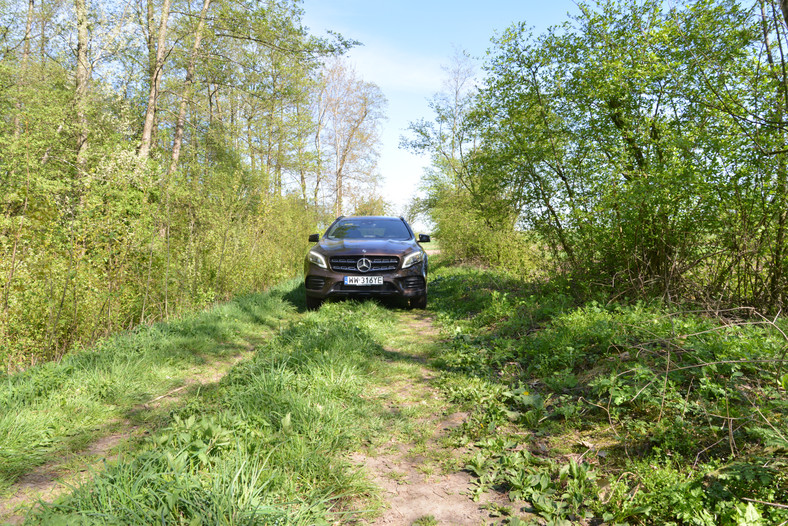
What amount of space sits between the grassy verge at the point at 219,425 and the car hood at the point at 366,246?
1.80m

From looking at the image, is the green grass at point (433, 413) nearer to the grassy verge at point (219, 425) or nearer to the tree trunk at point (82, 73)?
the grassy verge at point (219, 425)

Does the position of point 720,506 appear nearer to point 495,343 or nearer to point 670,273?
point 495,343

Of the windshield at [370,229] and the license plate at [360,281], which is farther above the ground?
the windshield at [370,229]

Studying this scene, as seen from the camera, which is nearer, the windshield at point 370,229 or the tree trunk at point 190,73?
the windshield at point 370,229

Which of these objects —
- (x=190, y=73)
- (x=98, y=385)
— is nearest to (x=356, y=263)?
(x=98, y=385)

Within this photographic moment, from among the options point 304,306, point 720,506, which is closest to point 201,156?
point 304,306

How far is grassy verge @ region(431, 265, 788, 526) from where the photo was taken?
76.4 inches

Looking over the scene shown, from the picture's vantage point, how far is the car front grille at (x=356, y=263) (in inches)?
262

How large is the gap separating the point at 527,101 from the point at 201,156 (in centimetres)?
1345

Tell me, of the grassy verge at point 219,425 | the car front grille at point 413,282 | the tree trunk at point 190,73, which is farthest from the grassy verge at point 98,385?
the tree trunk at point 190,73

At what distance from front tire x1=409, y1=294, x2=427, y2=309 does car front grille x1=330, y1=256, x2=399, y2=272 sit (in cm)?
90

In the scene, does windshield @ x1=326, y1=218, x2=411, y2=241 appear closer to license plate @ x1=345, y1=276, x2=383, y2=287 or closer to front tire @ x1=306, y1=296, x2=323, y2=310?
license plate @ x1=345, y1=276, x2=383, y2=287

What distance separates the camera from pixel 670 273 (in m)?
4.92

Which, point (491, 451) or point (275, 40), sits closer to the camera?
point (491, 451)
